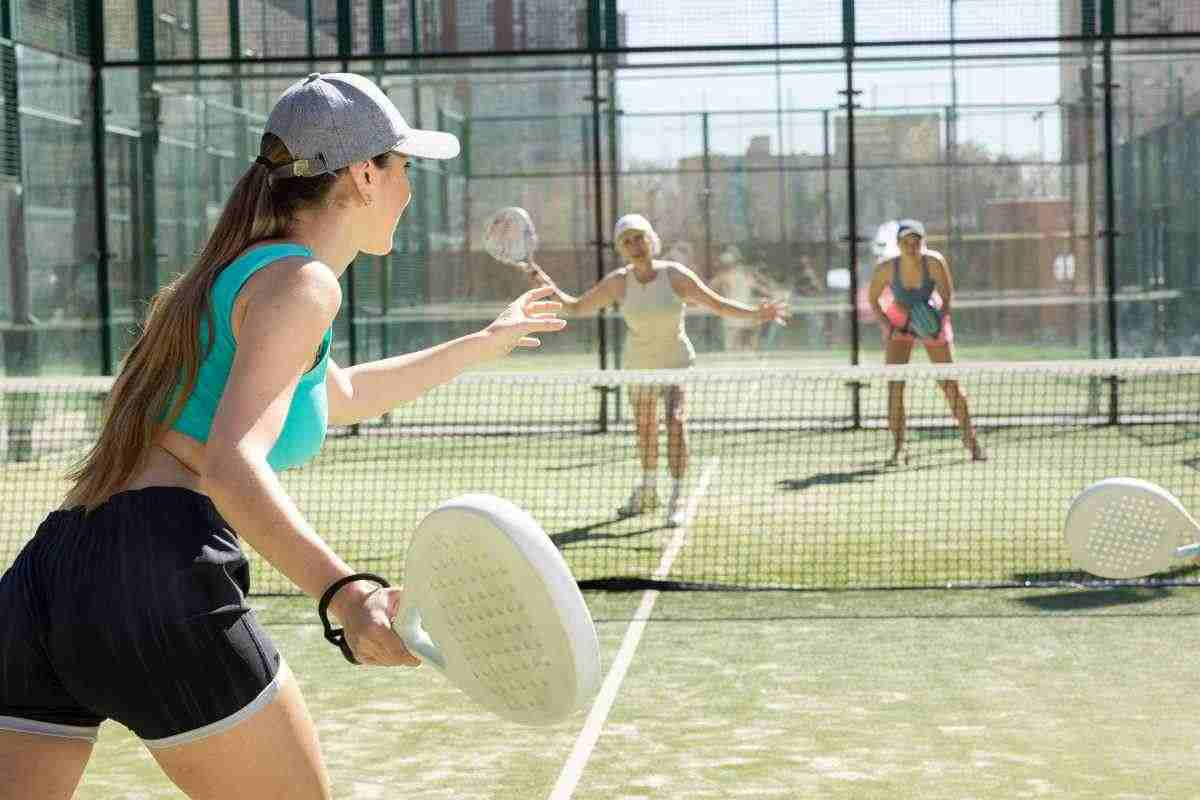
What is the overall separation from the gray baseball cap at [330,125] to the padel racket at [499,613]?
0.52m

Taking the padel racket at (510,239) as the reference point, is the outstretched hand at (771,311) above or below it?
below

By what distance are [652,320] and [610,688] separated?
172 inches

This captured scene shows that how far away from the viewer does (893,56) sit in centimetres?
1507

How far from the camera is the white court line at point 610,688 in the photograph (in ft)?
14.9

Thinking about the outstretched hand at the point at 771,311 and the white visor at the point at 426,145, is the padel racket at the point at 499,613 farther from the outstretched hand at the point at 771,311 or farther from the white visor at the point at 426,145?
the outstretched hand at the point at 771,311

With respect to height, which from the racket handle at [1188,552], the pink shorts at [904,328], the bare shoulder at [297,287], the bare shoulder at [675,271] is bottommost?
the racket handle at [1188,552]

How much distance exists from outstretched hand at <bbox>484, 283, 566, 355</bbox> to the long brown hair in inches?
24.2

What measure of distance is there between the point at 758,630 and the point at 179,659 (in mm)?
4256

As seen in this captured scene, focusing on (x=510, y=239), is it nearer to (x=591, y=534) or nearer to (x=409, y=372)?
(x=591, y=534)

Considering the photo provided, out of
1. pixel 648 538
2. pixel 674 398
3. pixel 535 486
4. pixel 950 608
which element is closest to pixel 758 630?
pixel 950 608

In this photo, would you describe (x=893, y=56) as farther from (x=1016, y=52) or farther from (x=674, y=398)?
(x=674, y=398)

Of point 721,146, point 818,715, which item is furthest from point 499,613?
point 721,146

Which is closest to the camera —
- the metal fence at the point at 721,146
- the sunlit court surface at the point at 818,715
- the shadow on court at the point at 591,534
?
the sunlit court surface at the point at 818,715

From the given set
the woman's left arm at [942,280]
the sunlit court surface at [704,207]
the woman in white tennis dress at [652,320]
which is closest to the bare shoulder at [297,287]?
the woman in white tennis dress at [652,320]
